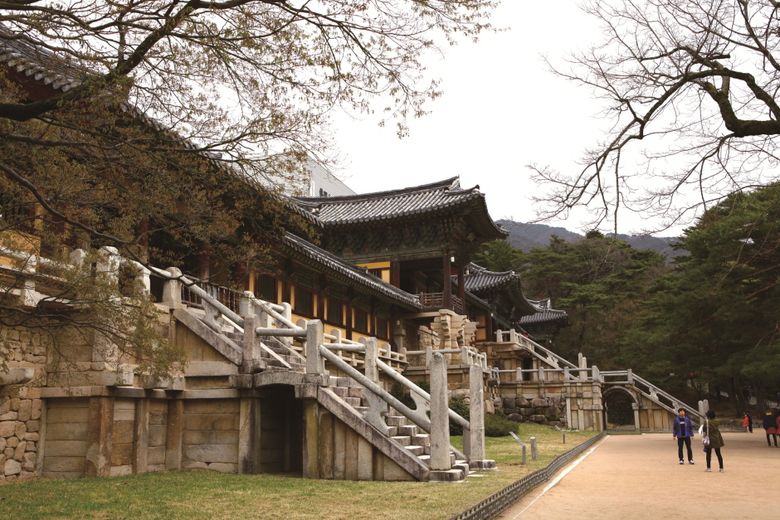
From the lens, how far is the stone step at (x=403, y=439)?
12.5 m

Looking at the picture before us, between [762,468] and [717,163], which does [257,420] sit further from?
[762,468]

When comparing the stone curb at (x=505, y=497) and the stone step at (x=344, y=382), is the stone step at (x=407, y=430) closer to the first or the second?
the stone step at (x=344, y=382)

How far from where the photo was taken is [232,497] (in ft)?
33.2

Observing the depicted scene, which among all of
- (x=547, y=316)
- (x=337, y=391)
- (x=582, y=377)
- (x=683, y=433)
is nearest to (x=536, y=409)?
(x=582, y=377)

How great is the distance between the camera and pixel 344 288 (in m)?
28.1

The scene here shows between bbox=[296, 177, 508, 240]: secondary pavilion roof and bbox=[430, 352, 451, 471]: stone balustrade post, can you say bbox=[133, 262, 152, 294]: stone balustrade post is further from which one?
bbox=[296, 177, 508, 240]: secondary pavilion roof

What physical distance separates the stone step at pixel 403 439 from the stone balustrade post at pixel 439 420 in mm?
670

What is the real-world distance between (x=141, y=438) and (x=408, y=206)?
2618 cm

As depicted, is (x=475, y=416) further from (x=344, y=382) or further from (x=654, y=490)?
(x=654, y=490)

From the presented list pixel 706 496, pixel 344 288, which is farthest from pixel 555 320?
pixel 706 496

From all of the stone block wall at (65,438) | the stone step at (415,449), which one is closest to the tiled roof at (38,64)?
the stone block wall at (65,438)

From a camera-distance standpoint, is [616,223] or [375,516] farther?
[616,223]

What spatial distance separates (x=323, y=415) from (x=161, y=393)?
3.06 m

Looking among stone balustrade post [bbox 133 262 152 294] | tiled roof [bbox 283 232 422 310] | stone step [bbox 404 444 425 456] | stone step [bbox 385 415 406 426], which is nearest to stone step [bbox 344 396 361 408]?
stone step [bbox 385 415 406 426]
